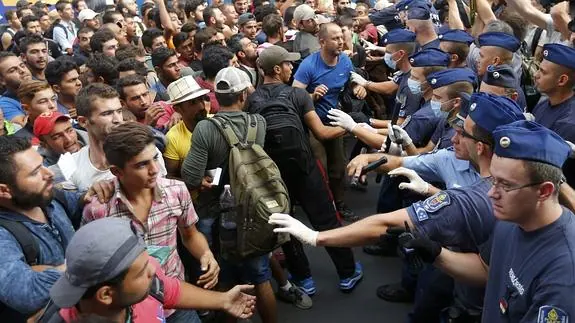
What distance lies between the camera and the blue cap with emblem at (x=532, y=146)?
6.25 feet

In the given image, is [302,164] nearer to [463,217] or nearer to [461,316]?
[461,316]

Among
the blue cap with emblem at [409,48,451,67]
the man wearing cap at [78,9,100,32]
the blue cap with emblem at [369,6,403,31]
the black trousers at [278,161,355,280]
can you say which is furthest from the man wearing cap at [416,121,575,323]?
the man wearing cap at [78,9,100,32]

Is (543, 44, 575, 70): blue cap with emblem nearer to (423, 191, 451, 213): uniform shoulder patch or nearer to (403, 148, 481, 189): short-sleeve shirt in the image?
(403, 148, 481, 189): short-sleeve shirt

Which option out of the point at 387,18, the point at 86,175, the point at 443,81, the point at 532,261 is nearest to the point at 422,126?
the point at 443,81

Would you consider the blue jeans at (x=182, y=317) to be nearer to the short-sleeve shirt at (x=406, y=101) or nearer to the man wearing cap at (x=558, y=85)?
the man wearing cap at (x=558, y=85)

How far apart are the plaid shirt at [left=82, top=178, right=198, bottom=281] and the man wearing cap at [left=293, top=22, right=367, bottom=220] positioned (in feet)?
7.73

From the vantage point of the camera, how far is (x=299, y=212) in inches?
219

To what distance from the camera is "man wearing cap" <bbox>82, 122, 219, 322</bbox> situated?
8.33ft

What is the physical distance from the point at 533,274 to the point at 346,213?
3.51 metres

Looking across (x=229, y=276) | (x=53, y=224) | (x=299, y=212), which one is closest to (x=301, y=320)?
(x=229, y=276)

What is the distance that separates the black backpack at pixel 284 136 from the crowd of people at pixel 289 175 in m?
0.01

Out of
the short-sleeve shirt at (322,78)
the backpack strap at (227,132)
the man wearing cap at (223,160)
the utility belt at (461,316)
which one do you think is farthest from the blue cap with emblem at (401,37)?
the utility belt at (461,316)

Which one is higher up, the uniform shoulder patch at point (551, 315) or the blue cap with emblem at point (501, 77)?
the uniform shoulder patch at point (551, 315)

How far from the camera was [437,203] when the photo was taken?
2.29m
